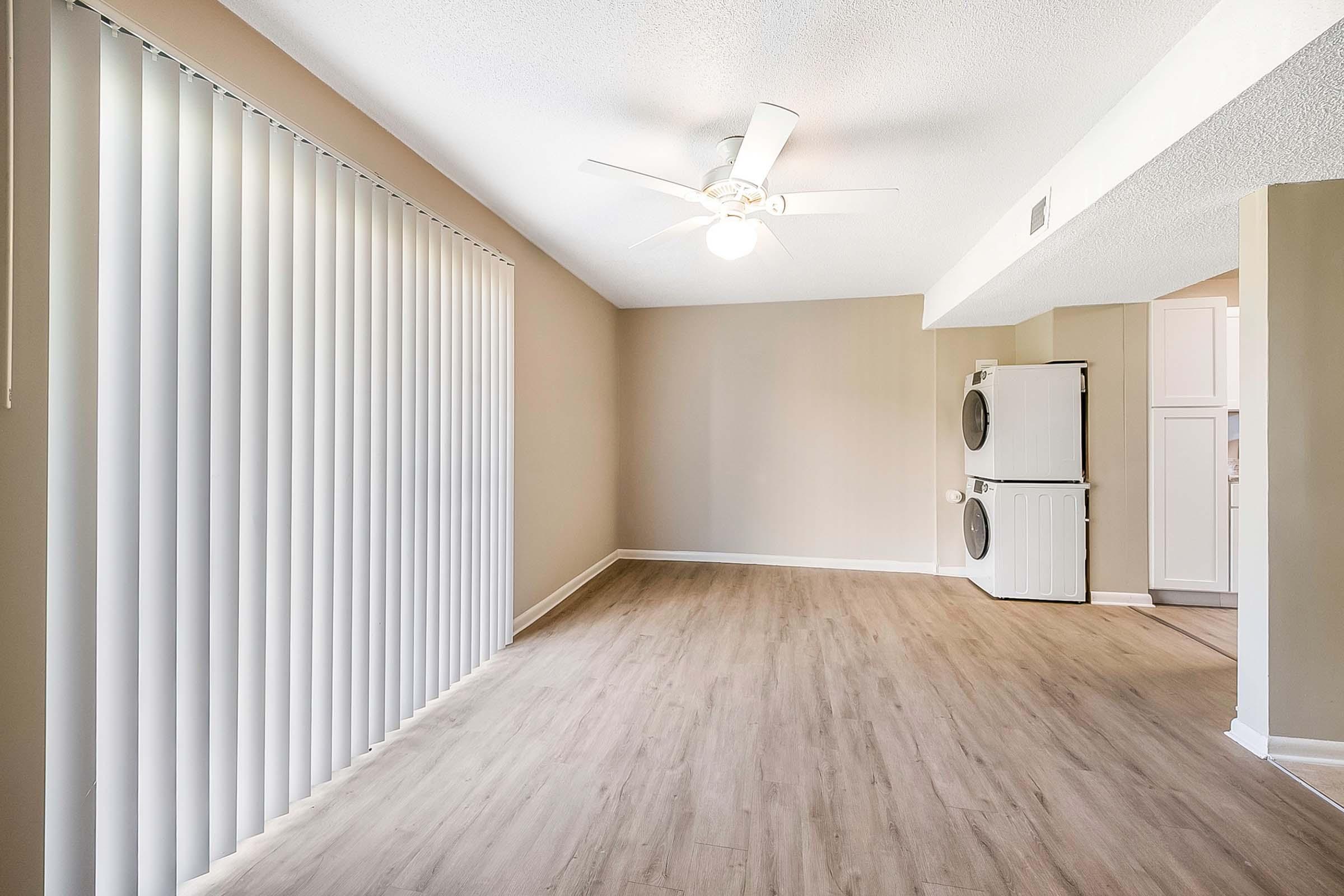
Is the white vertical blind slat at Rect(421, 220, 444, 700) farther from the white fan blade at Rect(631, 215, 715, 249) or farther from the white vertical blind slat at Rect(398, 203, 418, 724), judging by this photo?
the white fan blade at Rect(631, 215, 715, 249)

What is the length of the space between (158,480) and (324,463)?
52 centimetres

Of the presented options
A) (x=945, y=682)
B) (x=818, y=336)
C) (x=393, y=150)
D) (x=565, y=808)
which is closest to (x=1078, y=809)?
(x=945, y=682)

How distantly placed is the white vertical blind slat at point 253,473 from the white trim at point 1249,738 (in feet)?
11.7

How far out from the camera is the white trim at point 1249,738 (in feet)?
6.86

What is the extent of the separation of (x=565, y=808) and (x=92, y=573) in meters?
1.44

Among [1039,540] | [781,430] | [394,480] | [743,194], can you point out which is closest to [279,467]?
[394,480]

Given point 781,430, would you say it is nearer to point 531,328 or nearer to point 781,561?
point 781,561

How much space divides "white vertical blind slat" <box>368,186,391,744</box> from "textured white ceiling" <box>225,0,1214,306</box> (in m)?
0.50

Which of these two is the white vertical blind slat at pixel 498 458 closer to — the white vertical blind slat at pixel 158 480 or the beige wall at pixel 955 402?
the white vertical blind slat at pixel 158 480

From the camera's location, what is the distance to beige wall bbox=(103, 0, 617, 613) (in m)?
1.59

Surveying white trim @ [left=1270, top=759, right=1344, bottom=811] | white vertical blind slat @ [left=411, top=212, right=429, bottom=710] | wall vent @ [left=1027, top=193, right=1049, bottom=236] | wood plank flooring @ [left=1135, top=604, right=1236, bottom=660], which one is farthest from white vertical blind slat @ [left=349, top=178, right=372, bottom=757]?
wood plank flooring @ [left=1135, top=604, right=1236, bottom=660]

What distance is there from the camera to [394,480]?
7.38 feet

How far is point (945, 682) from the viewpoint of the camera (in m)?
2.73

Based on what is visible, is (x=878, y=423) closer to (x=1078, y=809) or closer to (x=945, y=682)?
(x=945, y=682)
